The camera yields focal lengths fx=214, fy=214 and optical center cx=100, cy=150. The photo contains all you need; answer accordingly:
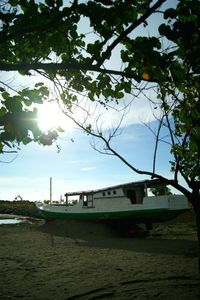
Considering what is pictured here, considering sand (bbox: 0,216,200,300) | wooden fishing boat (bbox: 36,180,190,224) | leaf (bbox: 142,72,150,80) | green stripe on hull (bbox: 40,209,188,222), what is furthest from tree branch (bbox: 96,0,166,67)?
green stripe on hull (bbox: 40,209,188,222)

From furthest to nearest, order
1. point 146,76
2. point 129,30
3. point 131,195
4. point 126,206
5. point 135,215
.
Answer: point 131,195
point 126,206
point 135,215
point 146,76
point 129,30

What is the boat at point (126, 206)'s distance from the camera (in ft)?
50.0

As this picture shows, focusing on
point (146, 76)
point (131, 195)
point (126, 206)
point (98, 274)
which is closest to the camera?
point (146, 76)

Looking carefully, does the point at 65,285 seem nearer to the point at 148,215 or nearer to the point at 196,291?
the point at 196,291

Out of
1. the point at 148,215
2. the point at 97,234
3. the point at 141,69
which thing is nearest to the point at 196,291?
the point at 141,69

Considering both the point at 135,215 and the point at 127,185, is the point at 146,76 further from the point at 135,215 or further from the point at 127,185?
the point at 135,215

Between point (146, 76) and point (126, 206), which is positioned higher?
point (146, 76)

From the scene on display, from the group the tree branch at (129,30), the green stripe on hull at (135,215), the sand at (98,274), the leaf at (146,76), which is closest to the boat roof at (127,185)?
the green stripe on hull at (135,215)

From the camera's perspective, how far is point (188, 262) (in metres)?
6.99

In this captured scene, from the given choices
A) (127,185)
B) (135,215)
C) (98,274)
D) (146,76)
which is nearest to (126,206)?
(135,215)

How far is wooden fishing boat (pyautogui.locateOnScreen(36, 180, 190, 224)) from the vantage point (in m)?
15.2

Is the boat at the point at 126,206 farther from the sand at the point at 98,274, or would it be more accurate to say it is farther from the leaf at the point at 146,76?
the leaf at the point at 146,76

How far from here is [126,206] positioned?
16.4 meters

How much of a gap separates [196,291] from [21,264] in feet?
17.8
